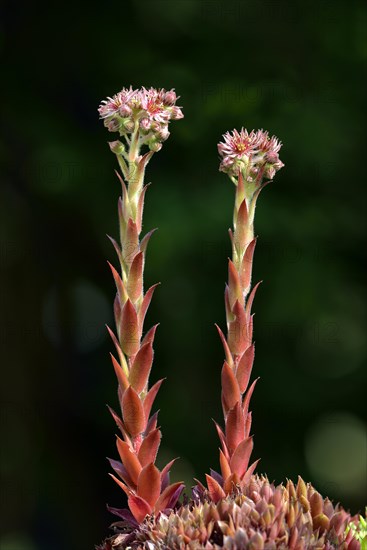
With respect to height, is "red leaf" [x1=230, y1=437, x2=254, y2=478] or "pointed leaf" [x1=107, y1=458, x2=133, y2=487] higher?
"red leaf" [x1=230, y1=437, x2=254, y2=478]

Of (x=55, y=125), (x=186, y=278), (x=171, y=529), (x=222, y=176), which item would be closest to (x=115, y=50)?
(x=55, y=125)

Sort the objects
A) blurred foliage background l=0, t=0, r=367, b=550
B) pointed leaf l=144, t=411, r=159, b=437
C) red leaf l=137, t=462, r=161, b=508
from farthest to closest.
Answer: blurred foliage background l=0, t=0, r=367, b=550, pointed leaf l=144, t=411, r=159, b=437, red leaf l=137, t=462, r=161, b=508

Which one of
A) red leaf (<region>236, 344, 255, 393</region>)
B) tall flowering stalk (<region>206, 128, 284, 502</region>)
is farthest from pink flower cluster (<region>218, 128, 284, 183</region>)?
red leaf (<region>236, 344, 255, 393</region>)

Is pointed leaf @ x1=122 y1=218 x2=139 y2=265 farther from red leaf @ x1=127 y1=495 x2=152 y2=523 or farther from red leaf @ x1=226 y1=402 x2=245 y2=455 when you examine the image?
red leaf @ x1=127 y1=495 x2=152 y2=523

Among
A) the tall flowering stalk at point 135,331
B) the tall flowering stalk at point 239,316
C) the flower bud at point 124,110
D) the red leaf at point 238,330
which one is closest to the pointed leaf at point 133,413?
the tall flowering stalk at point 135,331

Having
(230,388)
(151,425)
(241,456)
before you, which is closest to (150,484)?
(151,425)

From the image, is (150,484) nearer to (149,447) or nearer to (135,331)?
(149,447)

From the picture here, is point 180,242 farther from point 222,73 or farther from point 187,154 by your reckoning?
point 222,73

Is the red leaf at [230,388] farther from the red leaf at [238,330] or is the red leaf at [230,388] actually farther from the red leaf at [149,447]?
the red leaf at [149,447]
